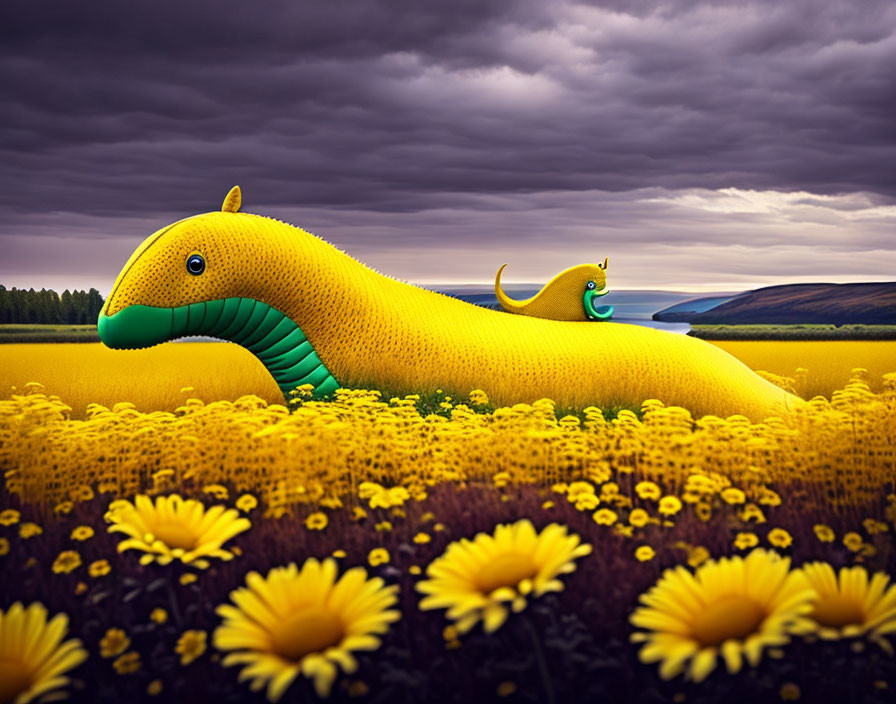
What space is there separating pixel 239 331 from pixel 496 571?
518cm

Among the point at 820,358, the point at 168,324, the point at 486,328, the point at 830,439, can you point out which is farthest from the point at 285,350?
the point at 820,358

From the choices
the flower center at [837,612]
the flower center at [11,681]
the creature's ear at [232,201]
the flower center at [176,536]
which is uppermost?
the creature's ear at [232,201]

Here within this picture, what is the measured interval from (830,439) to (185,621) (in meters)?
2.81

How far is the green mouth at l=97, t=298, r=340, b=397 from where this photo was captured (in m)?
6.20

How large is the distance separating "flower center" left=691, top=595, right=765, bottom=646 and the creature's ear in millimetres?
5798

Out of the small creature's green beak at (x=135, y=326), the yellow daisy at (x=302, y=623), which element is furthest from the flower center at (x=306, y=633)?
the small creature's green beak at (x=135, y=326)

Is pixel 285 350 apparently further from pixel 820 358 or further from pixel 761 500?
pixel 820 358

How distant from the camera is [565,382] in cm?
680

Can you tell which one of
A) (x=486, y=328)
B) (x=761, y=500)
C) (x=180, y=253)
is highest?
(x=180, y=253)

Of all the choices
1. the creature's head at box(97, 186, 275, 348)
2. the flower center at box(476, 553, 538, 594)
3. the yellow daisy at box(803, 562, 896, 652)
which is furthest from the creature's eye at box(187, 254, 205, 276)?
the yellow daisy at box(803, 562, 896, 652)

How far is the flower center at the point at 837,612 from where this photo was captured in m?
1.91

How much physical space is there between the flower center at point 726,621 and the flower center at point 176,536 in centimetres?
139

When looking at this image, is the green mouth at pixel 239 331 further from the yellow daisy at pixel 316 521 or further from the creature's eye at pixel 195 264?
the yellow daisy at pixel 316 521

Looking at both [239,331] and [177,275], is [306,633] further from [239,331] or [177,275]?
[239,331]
